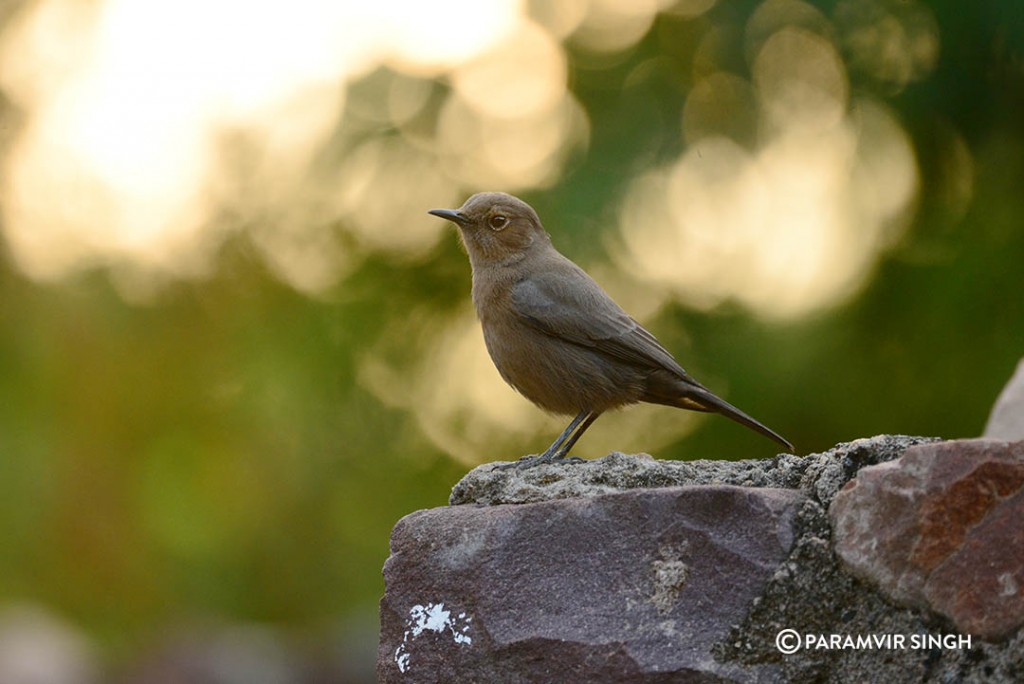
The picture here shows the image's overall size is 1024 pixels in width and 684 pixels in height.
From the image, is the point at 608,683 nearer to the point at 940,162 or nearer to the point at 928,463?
the point at 928,463

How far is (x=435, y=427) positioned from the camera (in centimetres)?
1095

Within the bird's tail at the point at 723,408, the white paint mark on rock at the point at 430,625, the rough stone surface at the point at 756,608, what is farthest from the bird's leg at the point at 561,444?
the white paint mark on rock at the point at 430,625

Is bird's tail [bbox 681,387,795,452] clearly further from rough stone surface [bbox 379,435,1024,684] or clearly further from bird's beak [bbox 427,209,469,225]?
bird's beak [bbox 427,209,469,225]

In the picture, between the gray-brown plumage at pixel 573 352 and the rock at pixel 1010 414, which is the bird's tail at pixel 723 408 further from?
the rock at pixel 1010 414

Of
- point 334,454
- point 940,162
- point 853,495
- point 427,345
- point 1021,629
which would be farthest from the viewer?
point 334,454

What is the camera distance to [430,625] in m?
3.37

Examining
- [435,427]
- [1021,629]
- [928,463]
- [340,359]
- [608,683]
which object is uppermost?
[340,359]

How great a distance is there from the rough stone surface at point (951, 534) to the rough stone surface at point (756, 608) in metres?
0.05

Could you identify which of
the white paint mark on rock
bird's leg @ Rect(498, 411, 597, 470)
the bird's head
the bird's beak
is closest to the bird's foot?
bird's leg @ Rect(498, 411, 597, 470)

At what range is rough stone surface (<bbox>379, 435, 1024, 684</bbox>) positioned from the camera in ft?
9.37

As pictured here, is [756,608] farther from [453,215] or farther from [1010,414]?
[1010,414]

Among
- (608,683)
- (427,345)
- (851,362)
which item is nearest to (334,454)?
(427,345)

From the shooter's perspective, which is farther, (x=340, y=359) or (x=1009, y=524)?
(x=340, y=359)

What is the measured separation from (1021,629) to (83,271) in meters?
10.9
